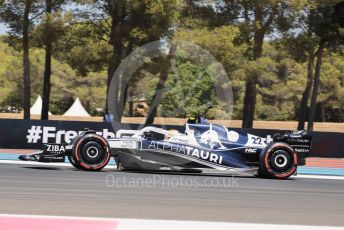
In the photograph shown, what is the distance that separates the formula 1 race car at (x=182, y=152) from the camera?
12.4 m

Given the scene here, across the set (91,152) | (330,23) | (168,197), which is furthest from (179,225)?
(330,23)

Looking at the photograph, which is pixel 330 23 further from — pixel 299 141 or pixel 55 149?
pixel 55 149

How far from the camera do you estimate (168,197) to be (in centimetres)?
905

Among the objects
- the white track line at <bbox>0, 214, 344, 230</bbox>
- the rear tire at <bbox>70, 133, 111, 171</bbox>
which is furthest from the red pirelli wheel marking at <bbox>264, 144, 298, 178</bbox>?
the white track line at <bbox>0, 214, 344, 230</bbox>

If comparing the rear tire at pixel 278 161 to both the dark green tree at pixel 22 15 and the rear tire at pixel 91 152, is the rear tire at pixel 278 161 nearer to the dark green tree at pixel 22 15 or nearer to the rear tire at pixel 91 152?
the rear tire at pixel 91 152

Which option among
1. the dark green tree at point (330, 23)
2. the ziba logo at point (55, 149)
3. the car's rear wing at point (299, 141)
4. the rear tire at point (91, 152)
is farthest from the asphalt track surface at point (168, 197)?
the dark green tree at point (330, 23)

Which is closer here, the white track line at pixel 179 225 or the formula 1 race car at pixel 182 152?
the white track line at pixel 179 225

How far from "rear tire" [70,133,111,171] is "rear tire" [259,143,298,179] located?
3233 millimetres

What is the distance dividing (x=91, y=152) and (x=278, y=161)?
3912mm

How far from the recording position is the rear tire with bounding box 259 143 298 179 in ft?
41.3

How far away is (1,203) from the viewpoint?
788 centimetres

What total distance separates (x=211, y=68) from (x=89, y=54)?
20.9ft

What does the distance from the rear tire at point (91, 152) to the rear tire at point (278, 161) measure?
3.23 metres

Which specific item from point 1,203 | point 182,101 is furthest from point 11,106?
point 1,203
